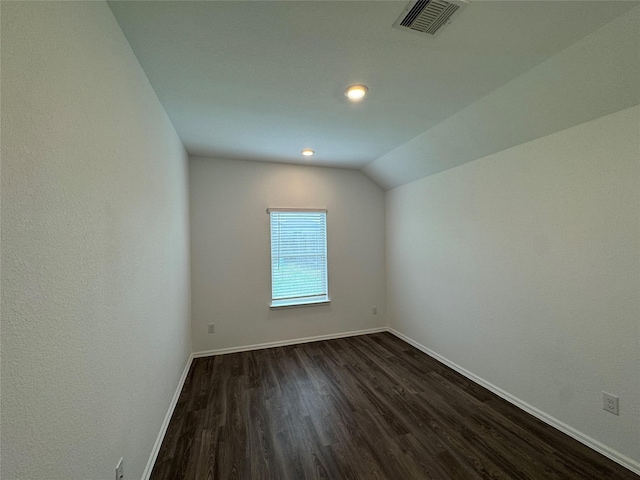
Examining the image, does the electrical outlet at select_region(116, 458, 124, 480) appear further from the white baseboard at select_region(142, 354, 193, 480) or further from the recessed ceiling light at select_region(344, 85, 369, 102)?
the recessed ceiling light at select_region(344, 85, 369, 102)

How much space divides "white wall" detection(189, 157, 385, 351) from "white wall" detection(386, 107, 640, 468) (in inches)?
46.1

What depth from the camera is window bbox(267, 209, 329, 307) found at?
11.6ft

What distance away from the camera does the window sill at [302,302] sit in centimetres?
352

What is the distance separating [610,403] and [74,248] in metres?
3.06

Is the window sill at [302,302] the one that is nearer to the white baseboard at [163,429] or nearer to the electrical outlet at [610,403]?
the white baseboard at [163,429]

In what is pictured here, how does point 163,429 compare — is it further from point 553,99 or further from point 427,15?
point 553,99

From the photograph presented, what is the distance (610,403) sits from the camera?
1.66 m

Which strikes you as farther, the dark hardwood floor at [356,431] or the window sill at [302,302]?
the window sill at [302,302]

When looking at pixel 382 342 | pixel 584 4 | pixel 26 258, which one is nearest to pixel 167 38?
pixel 26 258

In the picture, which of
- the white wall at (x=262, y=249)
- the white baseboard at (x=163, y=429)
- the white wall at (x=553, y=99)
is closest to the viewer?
the white wall at (x=553, y=99)

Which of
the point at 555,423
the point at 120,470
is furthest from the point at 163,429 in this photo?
the point at 555,423

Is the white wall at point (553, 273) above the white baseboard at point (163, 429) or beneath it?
above

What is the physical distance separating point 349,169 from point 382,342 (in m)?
2.58

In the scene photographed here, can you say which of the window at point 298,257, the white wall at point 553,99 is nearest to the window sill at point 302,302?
the window at point 298,257
